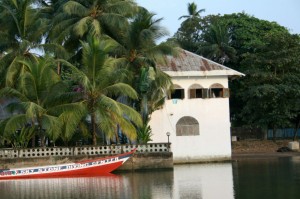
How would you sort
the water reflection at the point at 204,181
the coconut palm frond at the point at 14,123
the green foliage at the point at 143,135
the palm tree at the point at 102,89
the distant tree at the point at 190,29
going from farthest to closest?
1. the distant tree at the point at 190,29
2. the green foliage at the point at 143,135
3. the palm tree at the point at 102,89
4. the coconut palm frond at the point at 14,123
5. the water reflection at the point at 204,181

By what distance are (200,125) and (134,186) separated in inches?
454

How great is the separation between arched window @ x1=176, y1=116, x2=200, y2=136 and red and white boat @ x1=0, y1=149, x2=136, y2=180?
21.1 feet

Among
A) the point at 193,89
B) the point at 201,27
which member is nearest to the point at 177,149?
the point at 193,89

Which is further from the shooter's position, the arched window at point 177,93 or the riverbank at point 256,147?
the riverbank at point 256,147

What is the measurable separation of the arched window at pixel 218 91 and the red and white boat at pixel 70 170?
26.9 feet

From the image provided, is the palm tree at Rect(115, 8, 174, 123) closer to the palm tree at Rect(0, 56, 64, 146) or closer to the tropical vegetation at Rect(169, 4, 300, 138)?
the palm tree at Rect(0, 56, 64, 146)

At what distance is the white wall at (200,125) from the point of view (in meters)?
32.1

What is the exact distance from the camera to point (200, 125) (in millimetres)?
32250

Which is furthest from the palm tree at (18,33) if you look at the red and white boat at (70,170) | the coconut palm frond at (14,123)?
the red and white boat at (70,170)

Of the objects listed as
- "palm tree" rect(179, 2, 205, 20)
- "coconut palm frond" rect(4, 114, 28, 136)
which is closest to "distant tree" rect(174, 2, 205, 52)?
"palm tree" rect(179, 2, 205, 20)

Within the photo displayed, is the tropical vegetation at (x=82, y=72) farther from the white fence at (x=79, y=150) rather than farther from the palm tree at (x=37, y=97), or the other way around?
the white fence at (x=79, y=150)

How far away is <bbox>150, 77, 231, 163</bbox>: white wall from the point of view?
1265 inches

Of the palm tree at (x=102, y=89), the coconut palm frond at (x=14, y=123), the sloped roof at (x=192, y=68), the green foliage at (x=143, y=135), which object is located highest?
the sloped roof at (x=192, y=68)

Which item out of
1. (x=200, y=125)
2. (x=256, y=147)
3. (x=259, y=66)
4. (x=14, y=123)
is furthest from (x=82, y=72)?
(x=256, y=147)
